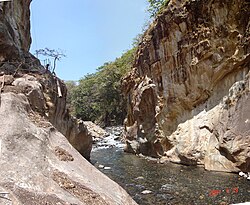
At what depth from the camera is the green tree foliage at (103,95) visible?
41.8 metres

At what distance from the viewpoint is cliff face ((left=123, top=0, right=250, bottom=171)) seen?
14250 millimetres

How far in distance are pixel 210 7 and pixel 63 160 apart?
1410cm

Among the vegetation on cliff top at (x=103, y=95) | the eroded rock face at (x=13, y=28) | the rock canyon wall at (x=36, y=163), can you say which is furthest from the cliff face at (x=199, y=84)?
the vegetation on cliff top at (x=103, y=95)

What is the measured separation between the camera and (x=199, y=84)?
696 inches

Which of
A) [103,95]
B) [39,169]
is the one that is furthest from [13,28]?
[103,95]

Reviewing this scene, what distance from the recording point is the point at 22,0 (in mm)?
17984

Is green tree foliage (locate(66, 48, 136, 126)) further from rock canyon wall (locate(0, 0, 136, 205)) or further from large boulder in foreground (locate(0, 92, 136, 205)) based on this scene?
large boulder in foreground (locate(0, 92, 136, 205))

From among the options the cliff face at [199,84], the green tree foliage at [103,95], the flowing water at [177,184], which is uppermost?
the green tree foliage at [103,95]

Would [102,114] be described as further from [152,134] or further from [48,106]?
[48,106]

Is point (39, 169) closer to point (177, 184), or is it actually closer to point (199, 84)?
point (177, 184)

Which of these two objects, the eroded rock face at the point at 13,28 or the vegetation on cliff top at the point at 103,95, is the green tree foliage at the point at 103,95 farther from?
the eroded rock face at the point at 13,28

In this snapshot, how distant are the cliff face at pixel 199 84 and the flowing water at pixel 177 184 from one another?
1443mm

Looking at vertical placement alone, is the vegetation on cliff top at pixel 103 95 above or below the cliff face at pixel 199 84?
above

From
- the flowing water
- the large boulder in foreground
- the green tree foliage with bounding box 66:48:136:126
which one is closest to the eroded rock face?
the large boulder in foreground
